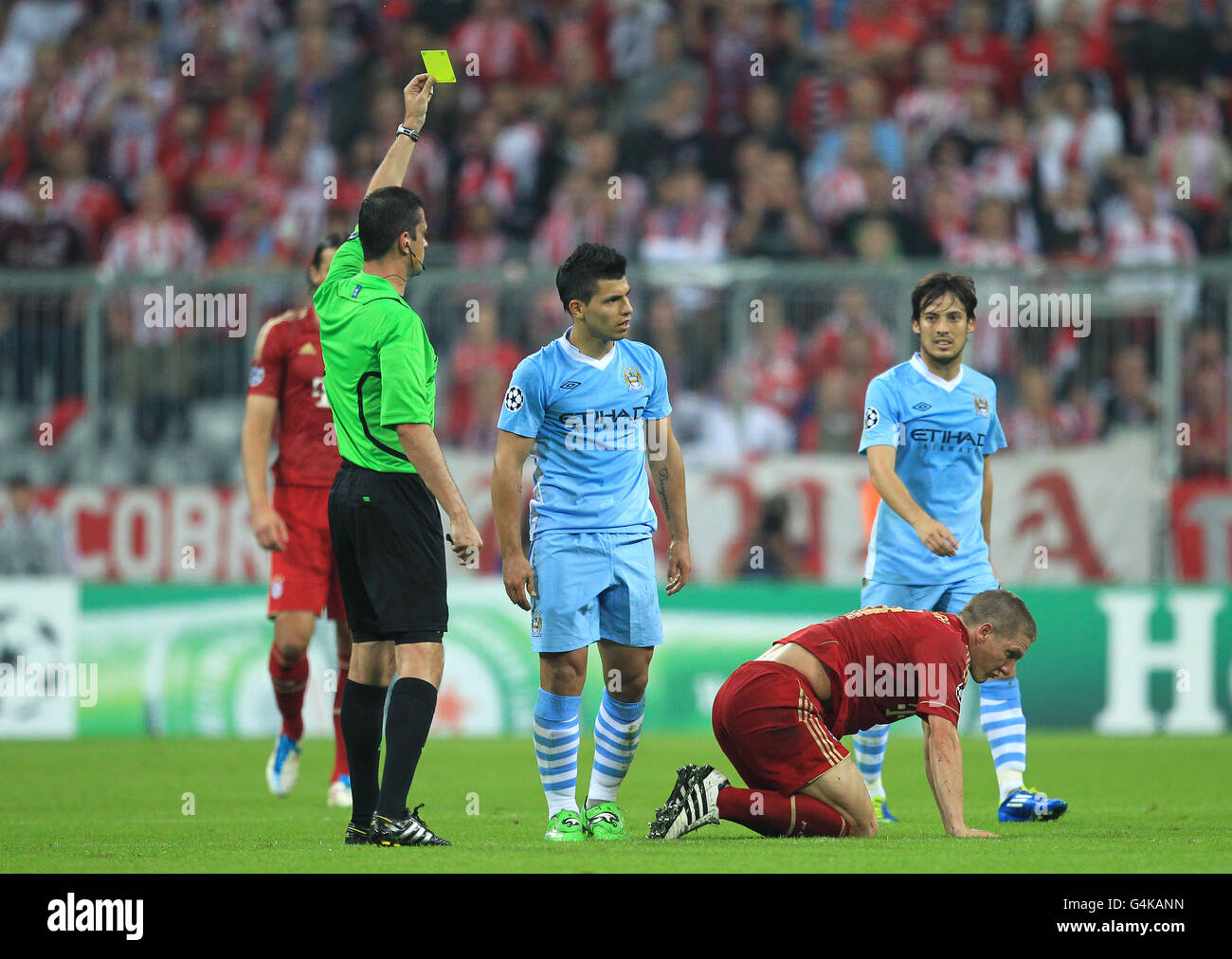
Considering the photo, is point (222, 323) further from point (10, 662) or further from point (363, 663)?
point (363, 663)

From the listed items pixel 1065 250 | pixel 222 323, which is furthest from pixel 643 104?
pixel 222 323

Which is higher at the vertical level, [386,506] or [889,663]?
[386,506]

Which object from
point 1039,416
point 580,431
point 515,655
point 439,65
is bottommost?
point 515,655

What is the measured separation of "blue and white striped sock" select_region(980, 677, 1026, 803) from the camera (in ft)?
27.8

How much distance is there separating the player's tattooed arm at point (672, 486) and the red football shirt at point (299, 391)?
97.7 inches

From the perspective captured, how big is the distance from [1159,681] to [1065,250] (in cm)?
482

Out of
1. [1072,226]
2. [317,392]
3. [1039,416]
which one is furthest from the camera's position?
[1072,226]

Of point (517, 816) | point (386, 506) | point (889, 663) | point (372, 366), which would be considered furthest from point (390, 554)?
point (517, 816)

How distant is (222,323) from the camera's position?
1506cm

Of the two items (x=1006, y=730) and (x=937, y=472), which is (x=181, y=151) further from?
(x=1006, y=730)

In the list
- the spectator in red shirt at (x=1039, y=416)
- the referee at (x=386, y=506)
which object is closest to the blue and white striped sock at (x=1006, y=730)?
the referee at (x=386, y=506)

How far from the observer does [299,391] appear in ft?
32.0

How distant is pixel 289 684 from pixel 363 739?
9.73 feet

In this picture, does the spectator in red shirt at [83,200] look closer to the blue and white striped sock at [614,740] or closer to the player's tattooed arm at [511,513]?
the player's tattooed arm at [511,513]
